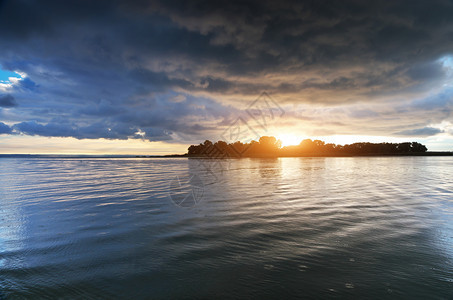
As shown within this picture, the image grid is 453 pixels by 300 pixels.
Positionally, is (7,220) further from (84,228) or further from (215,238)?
(215,238)

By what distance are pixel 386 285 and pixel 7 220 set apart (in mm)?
15308

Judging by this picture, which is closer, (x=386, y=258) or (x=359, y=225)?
(x=386, y=258)

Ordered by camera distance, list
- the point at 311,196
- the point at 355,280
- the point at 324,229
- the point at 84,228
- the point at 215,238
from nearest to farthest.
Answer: the point at 355,280
the point at 215,238
the point at 324,229
the point at 84,228
the point at 311,196

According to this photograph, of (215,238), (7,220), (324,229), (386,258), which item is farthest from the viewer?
(7,220)

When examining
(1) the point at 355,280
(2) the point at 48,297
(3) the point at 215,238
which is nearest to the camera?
(2) the point at 48,297

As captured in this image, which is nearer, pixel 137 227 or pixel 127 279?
pixel 127 279

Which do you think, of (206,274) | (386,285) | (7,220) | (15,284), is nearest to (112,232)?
(15,284)

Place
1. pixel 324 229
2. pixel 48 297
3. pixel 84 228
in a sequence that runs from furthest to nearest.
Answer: pixel 84 228 < pixel 324 229 < pixel 48 297

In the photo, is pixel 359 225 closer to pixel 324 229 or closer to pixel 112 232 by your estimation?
pixel 324 229

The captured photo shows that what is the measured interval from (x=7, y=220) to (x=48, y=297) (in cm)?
905

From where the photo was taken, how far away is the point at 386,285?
496 centimetres

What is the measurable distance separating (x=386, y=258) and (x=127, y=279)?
6919mm

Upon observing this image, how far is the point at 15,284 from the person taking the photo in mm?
5188

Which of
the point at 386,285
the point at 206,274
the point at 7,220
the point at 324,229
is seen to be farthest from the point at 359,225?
the point at 7,220
